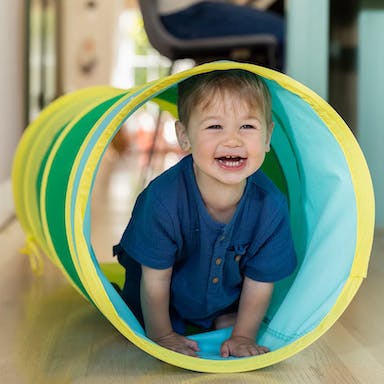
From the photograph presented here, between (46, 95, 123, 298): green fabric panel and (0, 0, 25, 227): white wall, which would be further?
(0, 0, 25, 227): white wall

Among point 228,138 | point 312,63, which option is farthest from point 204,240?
point 312,63

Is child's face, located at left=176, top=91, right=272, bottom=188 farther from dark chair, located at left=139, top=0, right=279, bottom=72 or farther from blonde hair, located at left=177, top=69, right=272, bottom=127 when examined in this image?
dark chair, located at left=139, top=0, right=279, bottom=72

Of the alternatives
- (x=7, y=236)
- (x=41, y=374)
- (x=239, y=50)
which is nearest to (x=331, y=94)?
(x=239, y=50)

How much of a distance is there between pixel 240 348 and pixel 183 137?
1.22 feet

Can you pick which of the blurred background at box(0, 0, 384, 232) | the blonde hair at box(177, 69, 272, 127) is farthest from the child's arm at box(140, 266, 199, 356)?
the blurred background at box(0, 0, 384, 232)

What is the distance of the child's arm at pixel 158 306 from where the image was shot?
4.44 ft

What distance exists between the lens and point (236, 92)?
1.30 metres

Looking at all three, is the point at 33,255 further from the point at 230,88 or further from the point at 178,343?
the point at 230,88

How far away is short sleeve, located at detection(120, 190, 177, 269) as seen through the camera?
52.7 inches

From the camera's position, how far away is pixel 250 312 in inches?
54.2

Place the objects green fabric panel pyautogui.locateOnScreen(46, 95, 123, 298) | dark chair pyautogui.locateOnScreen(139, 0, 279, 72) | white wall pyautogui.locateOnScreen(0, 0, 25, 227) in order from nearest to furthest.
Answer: green fabric panel pyautogui.locateOnScreen(46, 95, 123, 298) < white wall pyautogui.locateOnScreen(0, 0, 25, 227) < dark chair pyautogui.locateOnScreen(139, 0, 279, 72)

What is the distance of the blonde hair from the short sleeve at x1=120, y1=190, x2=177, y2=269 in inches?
6.2

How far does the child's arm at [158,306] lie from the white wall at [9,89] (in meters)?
1.47

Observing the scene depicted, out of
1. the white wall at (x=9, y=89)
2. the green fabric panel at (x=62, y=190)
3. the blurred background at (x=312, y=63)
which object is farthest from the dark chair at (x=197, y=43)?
the green fabric panel at (x=62, y=190)
